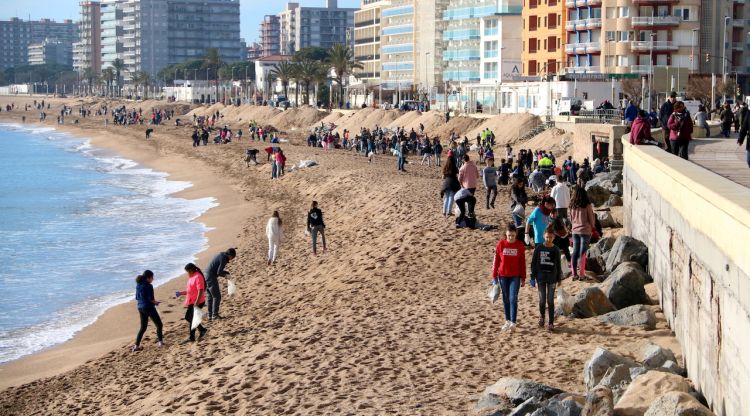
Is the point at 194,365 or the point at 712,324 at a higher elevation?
the point at 712,324

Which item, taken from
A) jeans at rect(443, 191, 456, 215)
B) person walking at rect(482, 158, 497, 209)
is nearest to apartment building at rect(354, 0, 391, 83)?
person walking at rect(482, 158, 497, 209)

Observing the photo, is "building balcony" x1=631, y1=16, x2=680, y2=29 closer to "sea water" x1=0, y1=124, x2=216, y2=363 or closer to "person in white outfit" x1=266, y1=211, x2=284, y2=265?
"sea water" x1=0, y1=124, x2=216, y2=363

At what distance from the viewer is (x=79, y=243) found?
102ft

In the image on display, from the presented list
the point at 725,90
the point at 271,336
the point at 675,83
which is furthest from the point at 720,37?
the point at 271,336

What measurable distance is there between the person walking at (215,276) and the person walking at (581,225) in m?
5.28

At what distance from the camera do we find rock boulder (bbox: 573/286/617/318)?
43.8 ft

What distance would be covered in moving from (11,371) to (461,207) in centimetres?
883

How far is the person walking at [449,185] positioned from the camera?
68.6 feet

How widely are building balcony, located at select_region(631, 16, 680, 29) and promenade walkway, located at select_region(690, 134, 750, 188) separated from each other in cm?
4263

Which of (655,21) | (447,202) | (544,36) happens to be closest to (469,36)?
(544,36)

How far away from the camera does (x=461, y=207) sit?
67.0ft

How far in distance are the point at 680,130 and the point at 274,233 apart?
876 cm

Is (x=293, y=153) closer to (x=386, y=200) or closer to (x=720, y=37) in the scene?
(x=386, y=200)

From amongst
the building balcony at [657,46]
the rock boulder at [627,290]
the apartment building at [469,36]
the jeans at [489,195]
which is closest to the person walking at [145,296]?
the rock boulder at [627,290]
